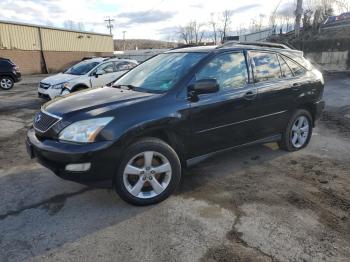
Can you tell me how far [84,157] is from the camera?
135 inches

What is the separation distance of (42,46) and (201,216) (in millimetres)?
31423

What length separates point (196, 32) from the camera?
231 ft

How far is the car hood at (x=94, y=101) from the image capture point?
370 cm

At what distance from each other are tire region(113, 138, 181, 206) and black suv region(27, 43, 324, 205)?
0.01 m

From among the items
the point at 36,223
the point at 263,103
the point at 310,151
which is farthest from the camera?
the point at 310,151

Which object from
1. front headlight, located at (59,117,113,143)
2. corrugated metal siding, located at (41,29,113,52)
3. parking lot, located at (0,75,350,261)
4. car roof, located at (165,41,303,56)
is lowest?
parking lot, located at (0,75,350,261)

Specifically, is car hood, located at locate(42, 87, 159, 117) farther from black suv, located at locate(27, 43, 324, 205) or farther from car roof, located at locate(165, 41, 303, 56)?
car roof, located at locate(165, 41, 303, 56)

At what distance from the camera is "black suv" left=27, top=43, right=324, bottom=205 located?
3.53 meters

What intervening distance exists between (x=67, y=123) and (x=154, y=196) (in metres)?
1.27

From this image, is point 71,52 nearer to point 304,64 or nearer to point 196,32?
point 304,64

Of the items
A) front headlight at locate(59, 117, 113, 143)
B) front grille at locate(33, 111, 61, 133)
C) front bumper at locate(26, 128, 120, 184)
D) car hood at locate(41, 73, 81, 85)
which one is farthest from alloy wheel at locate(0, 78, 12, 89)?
front headlight at locate(59, 117, 113, 143)

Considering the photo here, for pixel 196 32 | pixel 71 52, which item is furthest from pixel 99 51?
pixel 196 32

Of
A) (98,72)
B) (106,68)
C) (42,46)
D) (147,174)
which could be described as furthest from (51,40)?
(147,174)

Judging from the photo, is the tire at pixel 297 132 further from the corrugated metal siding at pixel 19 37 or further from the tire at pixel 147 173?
the corrugated metal siding at pixel 19 37
